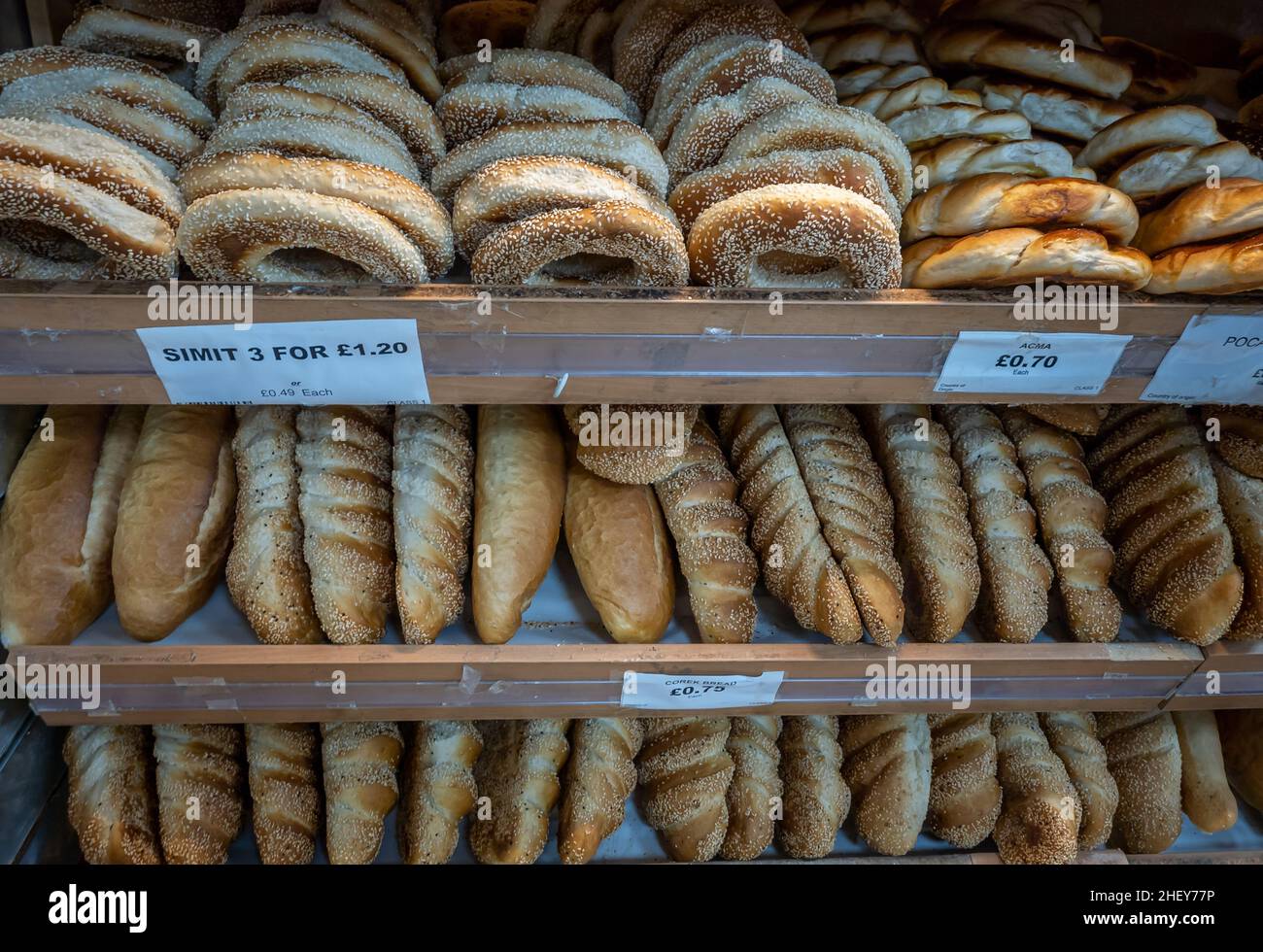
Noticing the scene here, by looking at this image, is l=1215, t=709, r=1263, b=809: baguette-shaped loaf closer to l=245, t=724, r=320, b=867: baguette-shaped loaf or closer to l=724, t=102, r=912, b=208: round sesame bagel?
l=724, t=102, r=912, b=208: round sesame bagel

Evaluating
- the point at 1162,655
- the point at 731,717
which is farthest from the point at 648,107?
the point at 1162,655

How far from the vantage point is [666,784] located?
5.07ft

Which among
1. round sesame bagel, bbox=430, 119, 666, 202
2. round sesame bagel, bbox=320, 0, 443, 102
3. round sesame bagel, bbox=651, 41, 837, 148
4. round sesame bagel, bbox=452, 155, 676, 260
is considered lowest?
round sesame bagel, bbox=452, 155, 676, 260

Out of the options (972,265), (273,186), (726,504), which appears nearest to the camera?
(273,186)

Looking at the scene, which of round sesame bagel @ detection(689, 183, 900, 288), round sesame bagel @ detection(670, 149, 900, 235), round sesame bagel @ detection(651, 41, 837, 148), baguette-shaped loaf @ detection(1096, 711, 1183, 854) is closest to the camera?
round sesame bagel @ detection(689, 183, 900, 288)

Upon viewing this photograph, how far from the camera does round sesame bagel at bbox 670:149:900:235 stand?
1.08 meters

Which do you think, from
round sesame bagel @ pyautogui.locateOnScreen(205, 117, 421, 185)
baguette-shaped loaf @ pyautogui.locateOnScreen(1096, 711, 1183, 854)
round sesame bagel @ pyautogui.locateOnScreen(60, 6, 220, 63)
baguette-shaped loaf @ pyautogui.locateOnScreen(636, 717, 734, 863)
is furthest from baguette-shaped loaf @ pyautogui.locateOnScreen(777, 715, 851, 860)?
round sesame bagel @ pyautogui.locateOnScreen(60, 6, 220, 63)

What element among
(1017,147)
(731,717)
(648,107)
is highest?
(648,107)

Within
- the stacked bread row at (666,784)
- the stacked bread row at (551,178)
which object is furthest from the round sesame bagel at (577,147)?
the stacked bread row at (666,784)

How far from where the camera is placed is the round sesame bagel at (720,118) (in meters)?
1.15

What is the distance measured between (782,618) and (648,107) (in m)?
0.84

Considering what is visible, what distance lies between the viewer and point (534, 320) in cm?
97

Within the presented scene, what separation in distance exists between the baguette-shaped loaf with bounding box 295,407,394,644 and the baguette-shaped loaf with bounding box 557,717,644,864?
0.45 metres

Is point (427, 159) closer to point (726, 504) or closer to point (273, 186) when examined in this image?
point (273, 186)
